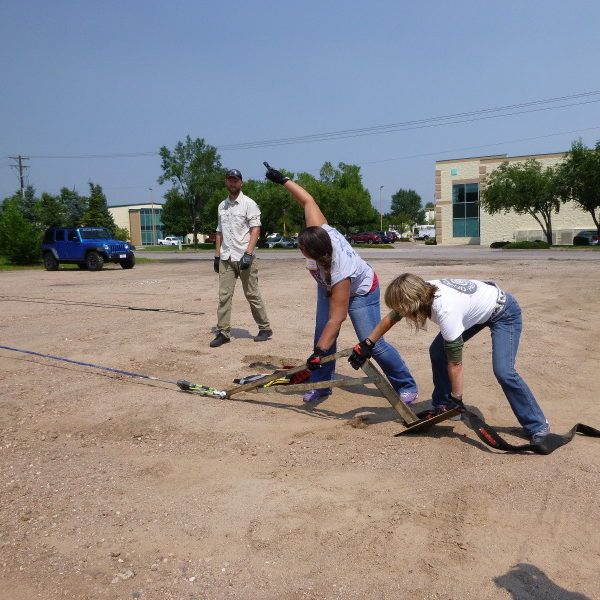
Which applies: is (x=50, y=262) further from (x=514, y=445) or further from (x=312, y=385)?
(x=514, y=445)

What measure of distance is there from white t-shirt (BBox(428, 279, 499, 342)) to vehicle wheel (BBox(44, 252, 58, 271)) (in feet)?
72.8

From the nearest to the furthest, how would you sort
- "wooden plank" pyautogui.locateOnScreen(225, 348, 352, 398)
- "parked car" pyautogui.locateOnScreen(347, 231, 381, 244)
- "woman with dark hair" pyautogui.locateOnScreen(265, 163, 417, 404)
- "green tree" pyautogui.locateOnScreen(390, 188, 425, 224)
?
"woman with dark hair" pyautogui.locateOnScreen(265, 163, 417, 404), "wooden plank" pyautogui.locateOnScreen(225, 348, 352, 398), "parked car" pyautogui.locateOnScreen(347, 231, 381, 244), "green tree" pyautogui.locateOnScreen(390, 188, 425, 224)

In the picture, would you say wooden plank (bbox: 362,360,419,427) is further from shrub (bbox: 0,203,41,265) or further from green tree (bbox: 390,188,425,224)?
green tree (bbox: 390,188,425,224)

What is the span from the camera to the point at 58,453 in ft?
14.5

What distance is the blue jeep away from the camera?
23562 mm

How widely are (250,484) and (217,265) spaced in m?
4.31

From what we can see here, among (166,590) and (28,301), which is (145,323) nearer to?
(28,301)

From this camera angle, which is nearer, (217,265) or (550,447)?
(550,447)

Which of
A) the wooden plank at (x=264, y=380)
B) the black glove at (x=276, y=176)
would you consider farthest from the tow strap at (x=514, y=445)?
the black glove at (x=276, y=176)

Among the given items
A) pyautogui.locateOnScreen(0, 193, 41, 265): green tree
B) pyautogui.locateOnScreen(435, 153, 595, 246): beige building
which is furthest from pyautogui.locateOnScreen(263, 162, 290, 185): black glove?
pyautogui.locateOnScreen(435, 153, 595, 246): beige building

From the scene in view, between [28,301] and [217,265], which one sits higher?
[217,265]

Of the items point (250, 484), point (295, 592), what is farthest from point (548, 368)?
point (295, 592)

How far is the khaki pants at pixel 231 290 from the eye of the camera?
25.0 feet

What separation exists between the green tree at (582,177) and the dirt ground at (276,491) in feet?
122
